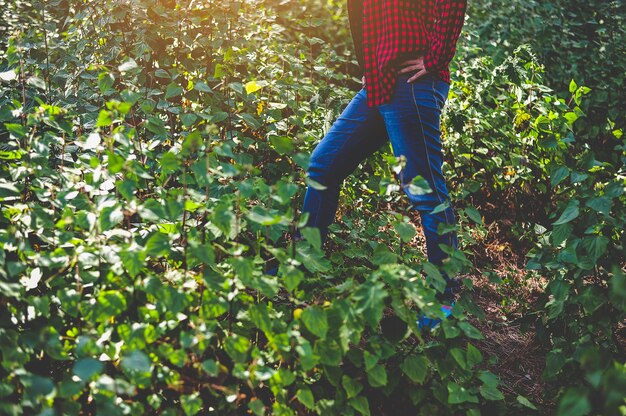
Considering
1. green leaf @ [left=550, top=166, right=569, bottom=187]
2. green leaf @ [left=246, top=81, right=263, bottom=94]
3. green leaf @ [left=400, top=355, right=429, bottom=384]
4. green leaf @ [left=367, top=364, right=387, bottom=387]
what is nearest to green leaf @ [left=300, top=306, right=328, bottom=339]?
green leaf @ [left=367, top=364, right=387, bottom=387]

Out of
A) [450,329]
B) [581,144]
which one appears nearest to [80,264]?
[450,329]

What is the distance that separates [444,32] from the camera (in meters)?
2.21

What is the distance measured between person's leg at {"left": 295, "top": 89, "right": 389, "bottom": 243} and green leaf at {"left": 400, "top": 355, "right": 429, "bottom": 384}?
3.01 ft

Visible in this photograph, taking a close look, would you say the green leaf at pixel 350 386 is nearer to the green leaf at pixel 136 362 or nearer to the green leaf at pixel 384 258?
the green leaf at pixel 384 258

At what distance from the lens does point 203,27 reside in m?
2.96

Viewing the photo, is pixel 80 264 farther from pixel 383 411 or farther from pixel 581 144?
pixel 581 144

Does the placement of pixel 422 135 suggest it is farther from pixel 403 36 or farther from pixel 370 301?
pixel 370 301

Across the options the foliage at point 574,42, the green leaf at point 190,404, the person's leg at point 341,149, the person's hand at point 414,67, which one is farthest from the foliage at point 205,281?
the foliage at point 574,42

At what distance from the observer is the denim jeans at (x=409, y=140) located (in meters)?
2.26

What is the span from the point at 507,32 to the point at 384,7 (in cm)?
332

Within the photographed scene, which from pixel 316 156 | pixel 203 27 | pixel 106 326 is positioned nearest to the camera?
pixel 106 326

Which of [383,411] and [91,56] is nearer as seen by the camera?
[383,411]

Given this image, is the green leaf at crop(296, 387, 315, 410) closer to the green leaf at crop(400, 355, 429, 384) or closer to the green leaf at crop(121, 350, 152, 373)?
the green leaf at crop(400, 355, 429, 384)

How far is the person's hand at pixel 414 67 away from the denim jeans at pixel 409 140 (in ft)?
0.08
